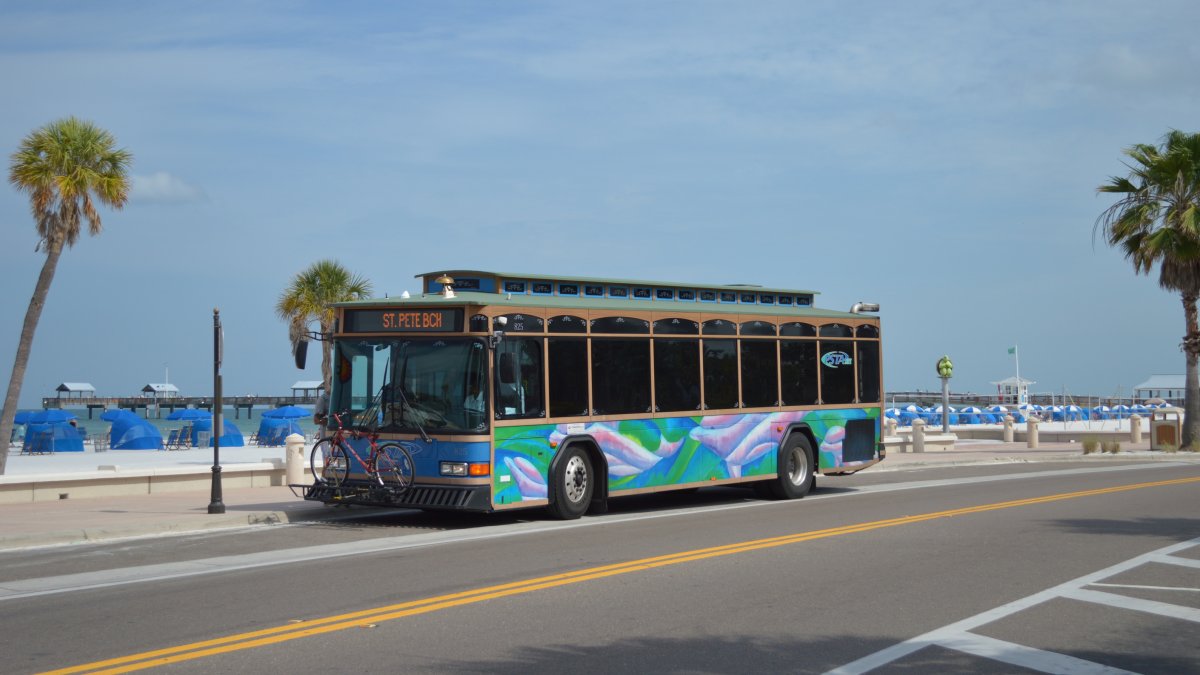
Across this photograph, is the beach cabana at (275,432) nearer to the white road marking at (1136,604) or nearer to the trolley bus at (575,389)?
the trolley bus at (575,389)

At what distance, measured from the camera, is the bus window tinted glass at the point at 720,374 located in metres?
18.3

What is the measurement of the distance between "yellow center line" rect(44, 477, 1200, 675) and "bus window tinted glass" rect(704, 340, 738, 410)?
333cm

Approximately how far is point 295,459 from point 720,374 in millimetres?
8226

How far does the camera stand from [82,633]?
28.0 feet

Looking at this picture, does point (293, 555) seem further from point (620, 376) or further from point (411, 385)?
point (620, 376)

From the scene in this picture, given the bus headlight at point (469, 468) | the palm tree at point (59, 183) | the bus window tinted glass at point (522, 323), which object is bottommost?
the bus headlight at point (469, 468)

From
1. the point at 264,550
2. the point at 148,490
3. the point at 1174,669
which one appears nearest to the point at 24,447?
the point at 148,490

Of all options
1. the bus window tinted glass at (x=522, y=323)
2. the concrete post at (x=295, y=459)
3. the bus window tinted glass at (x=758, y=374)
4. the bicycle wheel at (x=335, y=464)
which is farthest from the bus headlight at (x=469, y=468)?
the concrete post at (x=295, y=459)

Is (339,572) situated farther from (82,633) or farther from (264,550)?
(82,633)

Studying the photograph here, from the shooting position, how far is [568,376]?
53.1ft

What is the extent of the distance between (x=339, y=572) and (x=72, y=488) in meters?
9.85

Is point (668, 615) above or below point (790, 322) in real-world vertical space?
below

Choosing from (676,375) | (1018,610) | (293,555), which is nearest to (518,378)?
(676,375)

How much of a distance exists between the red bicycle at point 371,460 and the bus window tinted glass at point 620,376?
2.77 metres
